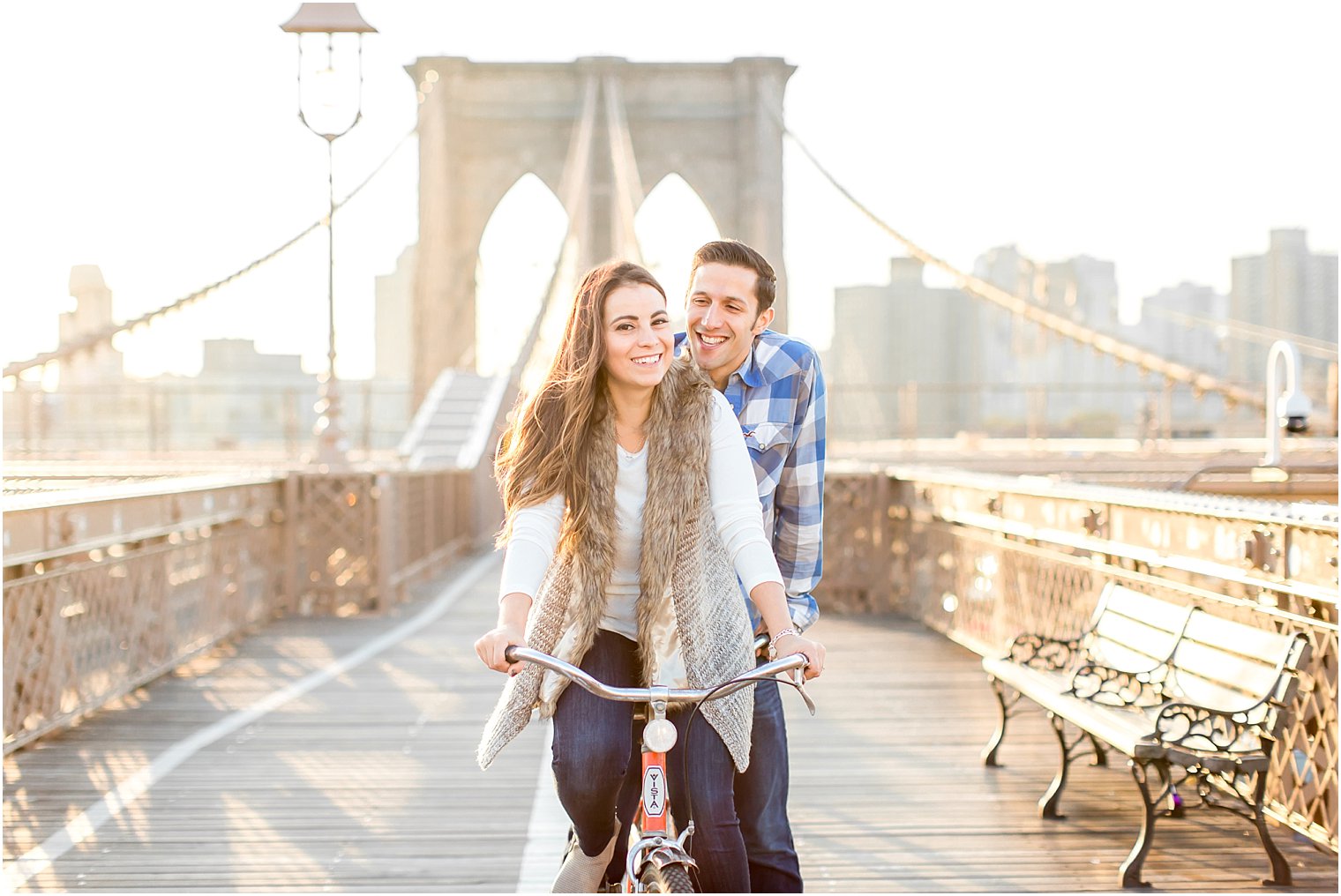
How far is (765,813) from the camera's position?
8.82 ft

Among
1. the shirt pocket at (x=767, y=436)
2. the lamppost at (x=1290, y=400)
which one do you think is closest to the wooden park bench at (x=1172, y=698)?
the shirt pocket at (x=767, y=436)

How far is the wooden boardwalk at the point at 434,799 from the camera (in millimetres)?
3740

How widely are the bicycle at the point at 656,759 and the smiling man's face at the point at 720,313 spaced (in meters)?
0.83

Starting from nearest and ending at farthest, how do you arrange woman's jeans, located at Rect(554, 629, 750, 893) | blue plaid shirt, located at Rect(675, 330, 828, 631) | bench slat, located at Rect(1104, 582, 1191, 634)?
woman's jeans, located at Rect(554, 629, 750, 893) → blue plaid shirt, located at Rect(675, 330, 828, 631) → bench slat, located at Rect(1104, 582, 1191, 634)

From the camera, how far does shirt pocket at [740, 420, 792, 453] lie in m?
2.86

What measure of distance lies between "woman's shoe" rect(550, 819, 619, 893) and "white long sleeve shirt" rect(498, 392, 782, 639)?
0.40 metres

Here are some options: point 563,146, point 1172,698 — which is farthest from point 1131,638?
point 563,146

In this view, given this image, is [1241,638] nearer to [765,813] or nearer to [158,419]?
[765,813]

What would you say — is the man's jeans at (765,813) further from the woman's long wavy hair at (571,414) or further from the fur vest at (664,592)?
the woman's long wavy hair at (571,414)

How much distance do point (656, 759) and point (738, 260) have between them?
3.56ft

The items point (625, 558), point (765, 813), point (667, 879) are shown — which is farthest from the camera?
point (765, 813)

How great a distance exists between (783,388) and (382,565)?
689cm

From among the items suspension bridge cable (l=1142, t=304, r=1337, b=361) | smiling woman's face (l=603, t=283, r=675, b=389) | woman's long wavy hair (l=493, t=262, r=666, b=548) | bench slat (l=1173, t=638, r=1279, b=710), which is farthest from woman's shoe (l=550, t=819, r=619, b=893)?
suspension bridge cable (l=1142, t=304, r=1337, b=361)

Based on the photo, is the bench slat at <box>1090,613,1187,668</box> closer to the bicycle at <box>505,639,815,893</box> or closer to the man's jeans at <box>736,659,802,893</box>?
the man's jeans at <box>736,659,802,893</box>
